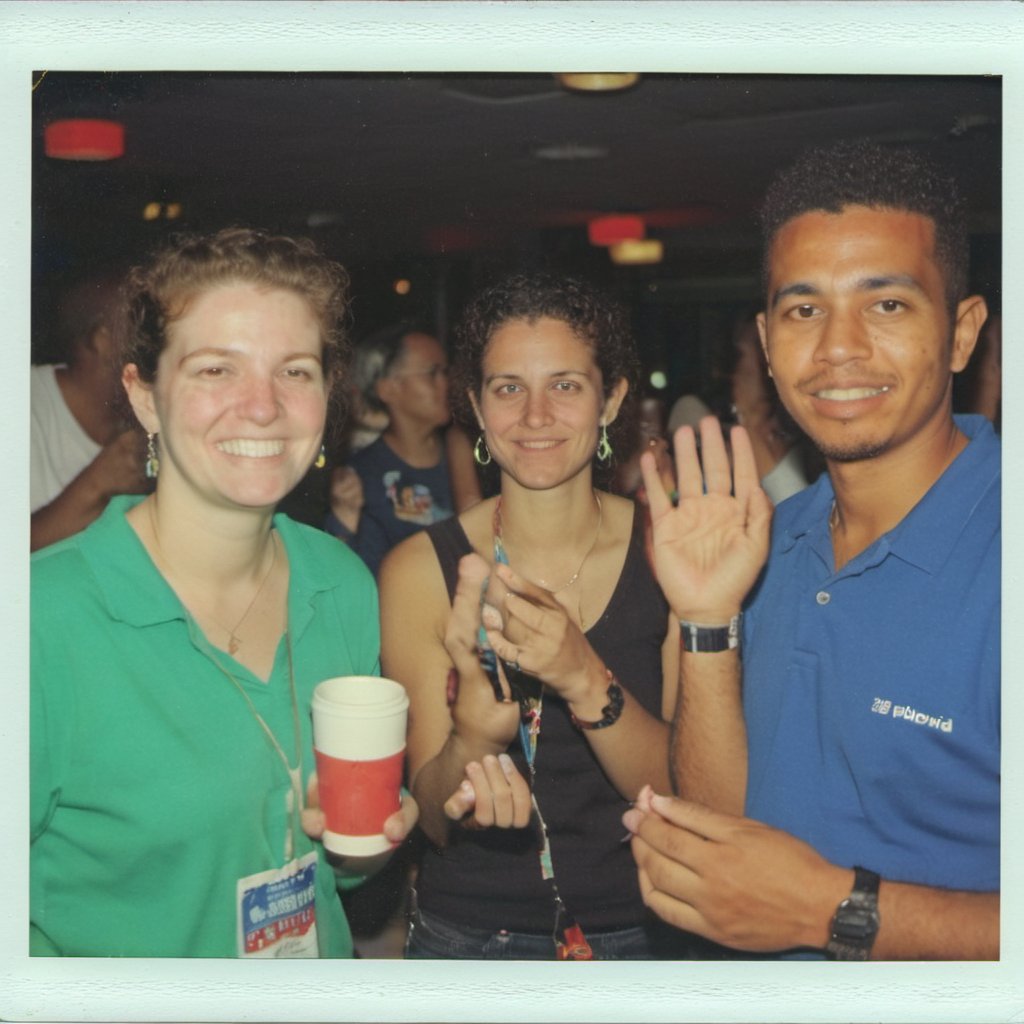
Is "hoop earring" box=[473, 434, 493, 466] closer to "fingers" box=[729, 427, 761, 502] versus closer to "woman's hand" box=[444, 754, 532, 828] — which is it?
"fingers" box=[729, 427, 761, 502]

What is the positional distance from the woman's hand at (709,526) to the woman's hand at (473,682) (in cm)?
44

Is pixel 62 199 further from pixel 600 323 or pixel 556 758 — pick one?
pixel 556 758

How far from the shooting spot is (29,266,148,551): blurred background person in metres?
2.76

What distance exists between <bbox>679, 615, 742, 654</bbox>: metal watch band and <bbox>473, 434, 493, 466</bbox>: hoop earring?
Result: 0.61 m

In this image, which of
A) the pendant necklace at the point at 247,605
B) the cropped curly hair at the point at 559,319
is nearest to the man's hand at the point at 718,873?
the cropped curly hair at the point at 559,319

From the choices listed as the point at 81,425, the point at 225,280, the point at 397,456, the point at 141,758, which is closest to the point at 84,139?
the point at 225,280

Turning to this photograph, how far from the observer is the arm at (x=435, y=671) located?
2.76 metres

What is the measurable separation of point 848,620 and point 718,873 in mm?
674

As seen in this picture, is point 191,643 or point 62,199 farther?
point 62,199

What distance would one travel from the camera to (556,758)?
8.97 ft

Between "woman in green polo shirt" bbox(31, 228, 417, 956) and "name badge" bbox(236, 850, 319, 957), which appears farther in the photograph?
"name badge" bbox(236, 850, 319, 957)

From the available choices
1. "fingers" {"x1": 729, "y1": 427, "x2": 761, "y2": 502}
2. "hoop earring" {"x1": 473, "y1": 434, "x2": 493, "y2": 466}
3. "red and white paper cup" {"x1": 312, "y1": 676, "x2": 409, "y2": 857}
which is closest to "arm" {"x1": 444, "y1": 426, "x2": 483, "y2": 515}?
"hoop earring" {"x1": 473, "y1": 434, "x2": 493, "y2": 466}
